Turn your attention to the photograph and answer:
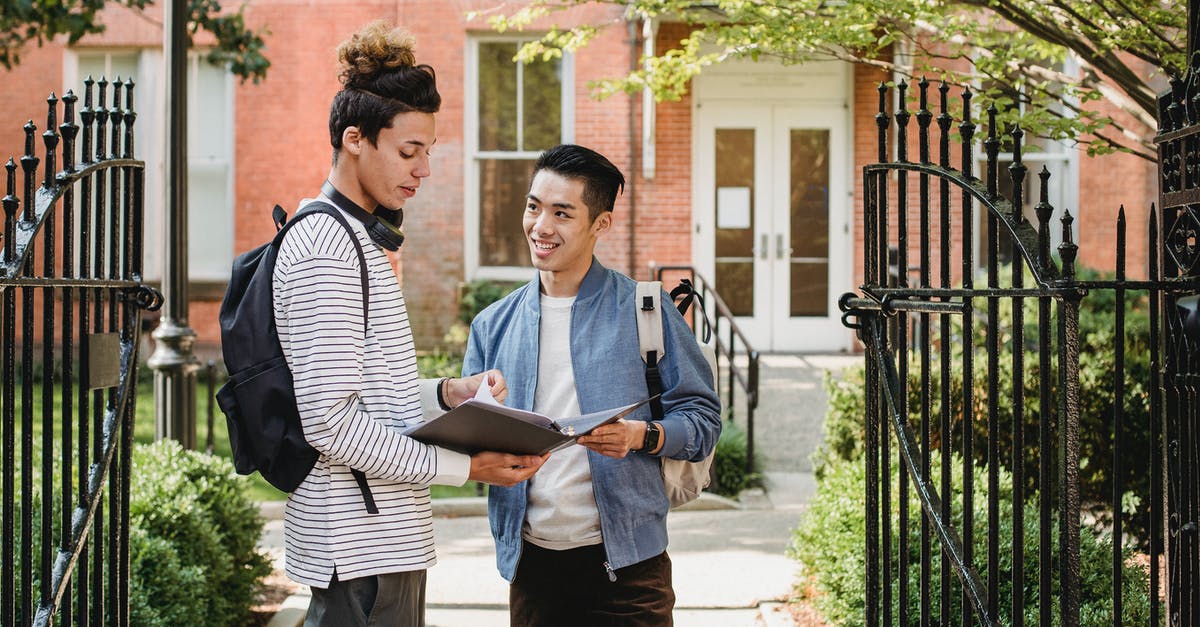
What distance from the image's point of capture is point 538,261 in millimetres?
3178

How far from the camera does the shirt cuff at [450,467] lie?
2.59 meters

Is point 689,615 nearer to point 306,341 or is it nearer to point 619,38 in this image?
point 306,341

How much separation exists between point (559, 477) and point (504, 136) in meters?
10.7

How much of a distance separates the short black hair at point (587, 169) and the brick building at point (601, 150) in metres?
9.73

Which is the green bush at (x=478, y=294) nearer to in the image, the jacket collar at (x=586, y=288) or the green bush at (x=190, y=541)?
the green bush at (x=190, y=541)

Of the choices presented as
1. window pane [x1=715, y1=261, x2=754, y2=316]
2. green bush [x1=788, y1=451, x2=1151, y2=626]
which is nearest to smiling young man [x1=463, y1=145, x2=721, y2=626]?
green bush [x1=788, y1=451, x2=1151, y2=626]

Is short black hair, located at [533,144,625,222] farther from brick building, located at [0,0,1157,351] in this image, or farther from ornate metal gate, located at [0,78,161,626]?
brick building, located at [0,0,1157,351]

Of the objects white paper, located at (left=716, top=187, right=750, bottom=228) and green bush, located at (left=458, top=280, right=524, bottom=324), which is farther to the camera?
white paper, located at (left=716, top=187, right=750, bottom=228)

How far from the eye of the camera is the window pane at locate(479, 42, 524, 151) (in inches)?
526

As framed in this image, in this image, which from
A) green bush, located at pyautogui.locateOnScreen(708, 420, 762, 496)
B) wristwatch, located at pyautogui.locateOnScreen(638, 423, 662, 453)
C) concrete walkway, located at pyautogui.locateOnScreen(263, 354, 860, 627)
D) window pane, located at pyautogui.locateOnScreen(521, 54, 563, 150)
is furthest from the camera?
window pane, located at pyautogui.locateOnScreen(521, 54, 563, 150)

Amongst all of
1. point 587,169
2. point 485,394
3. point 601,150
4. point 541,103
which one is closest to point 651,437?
point 485,394

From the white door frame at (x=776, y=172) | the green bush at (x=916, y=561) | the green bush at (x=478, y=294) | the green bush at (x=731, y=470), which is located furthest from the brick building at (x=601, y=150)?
the green bush at (x=916, y=561)

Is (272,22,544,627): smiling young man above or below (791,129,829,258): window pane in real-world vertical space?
below

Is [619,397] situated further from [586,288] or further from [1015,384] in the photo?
[1015,384]
